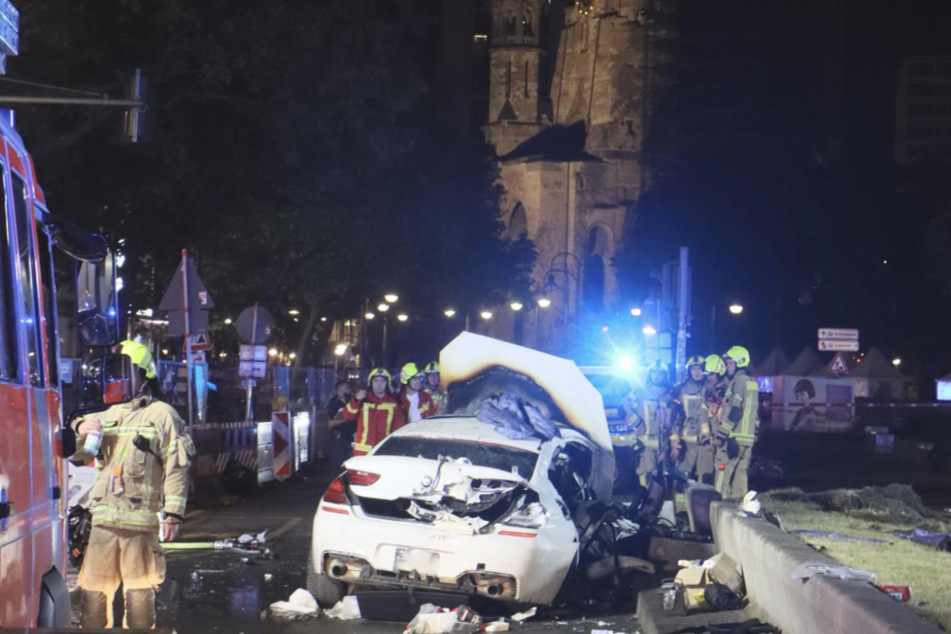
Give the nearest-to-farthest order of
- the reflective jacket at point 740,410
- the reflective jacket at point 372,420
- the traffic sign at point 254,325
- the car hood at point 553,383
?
the car hood at point 553,383 < the reflective jacket at point 740,410 < the reflective jacket at point 372,420 < the traffic sign at point 254,325

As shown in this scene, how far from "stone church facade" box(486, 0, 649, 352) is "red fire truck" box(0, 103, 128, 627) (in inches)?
3088

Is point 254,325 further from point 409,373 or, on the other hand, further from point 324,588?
point 324,588

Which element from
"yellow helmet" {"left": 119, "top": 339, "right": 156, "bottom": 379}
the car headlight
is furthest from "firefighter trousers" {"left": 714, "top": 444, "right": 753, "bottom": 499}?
"yellow helmet" {"left": 119, "top": 339, "right": 156, "bottom": 379}

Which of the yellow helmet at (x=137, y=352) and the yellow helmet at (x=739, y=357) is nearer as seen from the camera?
the yellow helmet at (x=137, y=352)

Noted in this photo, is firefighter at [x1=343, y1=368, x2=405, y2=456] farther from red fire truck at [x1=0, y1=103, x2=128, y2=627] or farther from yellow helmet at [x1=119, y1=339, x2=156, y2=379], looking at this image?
red fire truck at [x1=0, y1=103, x2=128, y2=627]

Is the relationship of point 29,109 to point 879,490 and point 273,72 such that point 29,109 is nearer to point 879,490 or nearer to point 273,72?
point 273,72

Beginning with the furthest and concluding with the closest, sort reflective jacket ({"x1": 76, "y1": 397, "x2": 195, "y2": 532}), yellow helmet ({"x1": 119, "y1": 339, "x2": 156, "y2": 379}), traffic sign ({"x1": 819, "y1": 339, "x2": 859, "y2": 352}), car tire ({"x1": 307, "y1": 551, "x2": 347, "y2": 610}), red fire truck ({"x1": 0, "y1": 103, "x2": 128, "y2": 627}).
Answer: traffic sign ({"x1": 819, "y1": 339, "x2": 859, "y2": 352}), car tire ({"x1": 307, "y1": 551, "x2": 347, "y2": 610}), yellow helmet ({"x1": 119, "y1": 339, "x2": 156, "y2": 379}), reflective jacket ({"x1": 76, "y1": 397, "x2": 195, "y2": 532}), red fire truck ({"x1": 0, "y1": 103, "x2": 128, "y2": 627})

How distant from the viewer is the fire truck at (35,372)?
17.1 feet

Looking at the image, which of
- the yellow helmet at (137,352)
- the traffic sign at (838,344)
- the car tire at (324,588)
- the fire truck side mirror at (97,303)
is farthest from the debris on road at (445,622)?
the traffic sign at (838,344)

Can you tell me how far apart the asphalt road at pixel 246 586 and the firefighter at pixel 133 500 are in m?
1.63

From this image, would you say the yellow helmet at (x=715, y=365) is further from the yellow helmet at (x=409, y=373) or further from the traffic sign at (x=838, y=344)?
the traffic sign at (x=838, y=344)

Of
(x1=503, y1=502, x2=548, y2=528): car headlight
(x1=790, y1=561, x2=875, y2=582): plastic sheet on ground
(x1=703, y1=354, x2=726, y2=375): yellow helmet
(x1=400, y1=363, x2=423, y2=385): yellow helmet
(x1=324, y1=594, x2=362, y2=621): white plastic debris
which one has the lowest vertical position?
(x1=324, y1=594, x2=362, y2=621): white plastic debris

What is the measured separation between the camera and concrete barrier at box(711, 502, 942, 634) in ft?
20.5

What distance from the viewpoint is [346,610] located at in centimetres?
1085
